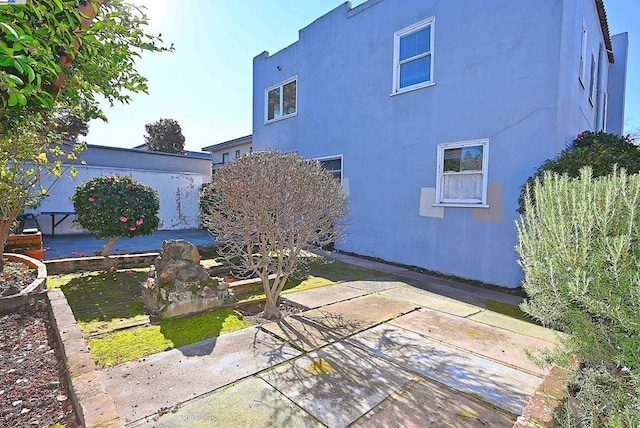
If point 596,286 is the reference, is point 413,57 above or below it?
above

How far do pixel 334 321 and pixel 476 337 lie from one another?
1.81 meters

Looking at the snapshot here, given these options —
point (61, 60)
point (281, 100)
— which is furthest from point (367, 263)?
point (61, 60)

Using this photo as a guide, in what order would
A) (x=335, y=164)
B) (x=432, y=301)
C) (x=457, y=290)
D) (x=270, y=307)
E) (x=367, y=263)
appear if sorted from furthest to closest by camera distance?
(x=335, y=164), (x=367, y=263), (x=457, y=290), (x=432, y=301), (x=270, y=307)

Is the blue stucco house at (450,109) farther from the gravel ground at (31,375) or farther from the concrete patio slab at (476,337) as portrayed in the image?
the gravel ground at (31,375)

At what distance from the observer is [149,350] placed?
11.3 feet

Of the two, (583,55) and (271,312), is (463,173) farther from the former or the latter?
(271,312)

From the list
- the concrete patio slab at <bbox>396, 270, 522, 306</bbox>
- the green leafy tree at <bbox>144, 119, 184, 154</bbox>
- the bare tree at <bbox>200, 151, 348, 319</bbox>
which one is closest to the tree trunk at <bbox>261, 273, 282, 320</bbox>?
the bare tree at <bbox>200, 151, 348, 319</bbox>

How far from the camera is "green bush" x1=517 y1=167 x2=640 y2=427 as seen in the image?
5.24 feet

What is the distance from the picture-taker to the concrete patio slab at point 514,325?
423cm

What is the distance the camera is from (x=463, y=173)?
7.26m

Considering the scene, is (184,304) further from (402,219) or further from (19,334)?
(402,219)

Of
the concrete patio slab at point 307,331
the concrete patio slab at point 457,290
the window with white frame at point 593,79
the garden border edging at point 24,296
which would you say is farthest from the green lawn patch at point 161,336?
the window with white frame at point 593,79

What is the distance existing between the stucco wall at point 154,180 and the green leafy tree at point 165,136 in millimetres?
13443

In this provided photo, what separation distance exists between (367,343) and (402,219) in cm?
515
